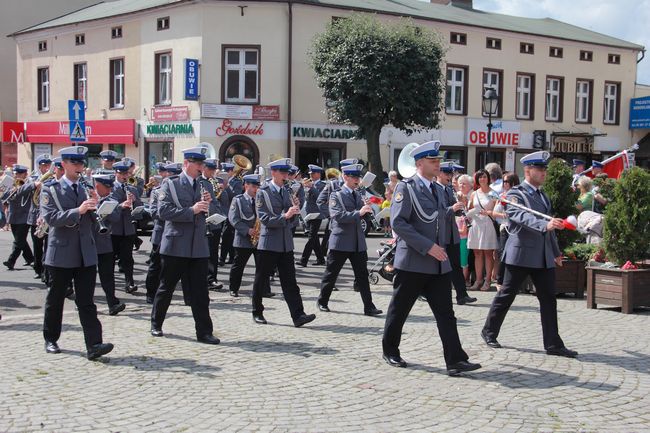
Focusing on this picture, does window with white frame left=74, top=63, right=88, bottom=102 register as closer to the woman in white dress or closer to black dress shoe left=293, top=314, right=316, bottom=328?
the woman in white dress

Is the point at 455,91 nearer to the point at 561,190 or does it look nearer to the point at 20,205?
the point at 561,190

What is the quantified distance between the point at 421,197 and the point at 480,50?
27.7 m

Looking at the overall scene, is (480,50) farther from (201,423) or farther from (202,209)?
(201,423)

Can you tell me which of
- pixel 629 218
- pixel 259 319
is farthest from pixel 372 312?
pixel 629 218

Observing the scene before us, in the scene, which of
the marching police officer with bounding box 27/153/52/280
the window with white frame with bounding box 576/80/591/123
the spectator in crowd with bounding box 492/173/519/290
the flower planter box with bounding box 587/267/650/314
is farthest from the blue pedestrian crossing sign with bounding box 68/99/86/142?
the window with white frame with bounding box 576/80/591/123

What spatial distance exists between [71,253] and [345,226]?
375 centimetres

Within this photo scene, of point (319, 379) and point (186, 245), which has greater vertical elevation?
point (186, 245)

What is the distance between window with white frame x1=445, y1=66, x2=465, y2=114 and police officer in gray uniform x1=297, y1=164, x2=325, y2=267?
18.0 meters

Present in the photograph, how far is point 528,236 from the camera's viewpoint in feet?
24.8

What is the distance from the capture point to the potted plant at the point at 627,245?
953 centimetres

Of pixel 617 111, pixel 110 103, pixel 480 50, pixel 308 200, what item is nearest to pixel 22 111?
pixel 110 103

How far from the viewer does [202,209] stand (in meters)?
7.70

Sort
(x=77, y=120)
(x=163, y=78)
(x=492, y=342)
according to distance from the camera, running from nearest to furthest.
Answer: (x=492, y=342)
(x=77, y=120)
(x=163, y=78)

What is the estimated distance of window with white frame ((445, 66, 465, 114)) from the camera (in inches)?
1273
